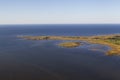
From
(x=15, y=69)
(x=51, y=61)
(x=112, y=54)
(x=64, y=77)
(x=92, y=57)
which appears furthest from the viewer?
(x=112, y=54)

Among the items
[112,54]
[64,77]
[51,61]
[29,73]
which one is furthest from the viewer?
[112,54]

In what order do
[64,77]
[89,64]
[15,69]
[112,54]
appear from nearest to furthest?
[64,77] < [15,69] < [89,64] < [112,54]

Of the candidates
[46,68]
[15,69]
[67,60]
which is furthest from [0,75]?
[67,60]

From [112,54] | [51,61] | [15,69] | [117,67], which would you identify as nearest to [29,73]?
[15,69]

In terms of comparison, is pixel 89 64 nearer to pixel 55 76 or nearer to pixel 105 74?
pixel 105 74

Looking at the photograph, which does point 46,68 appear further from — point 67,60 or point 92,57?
point 92,57

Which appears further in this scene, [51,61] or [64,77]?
[51,61]

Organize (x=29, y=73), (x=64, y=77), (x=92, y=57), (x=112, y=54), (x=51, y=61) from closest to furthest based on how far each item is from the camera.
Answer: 1. (x=64, y=77)
2. (x=29, y=73)
3. (x=51, y=61)
4. (x=92, y=57)
5. (x=112, y=54)

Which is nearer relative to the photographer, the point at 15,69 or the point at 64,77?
the point at 64,77
